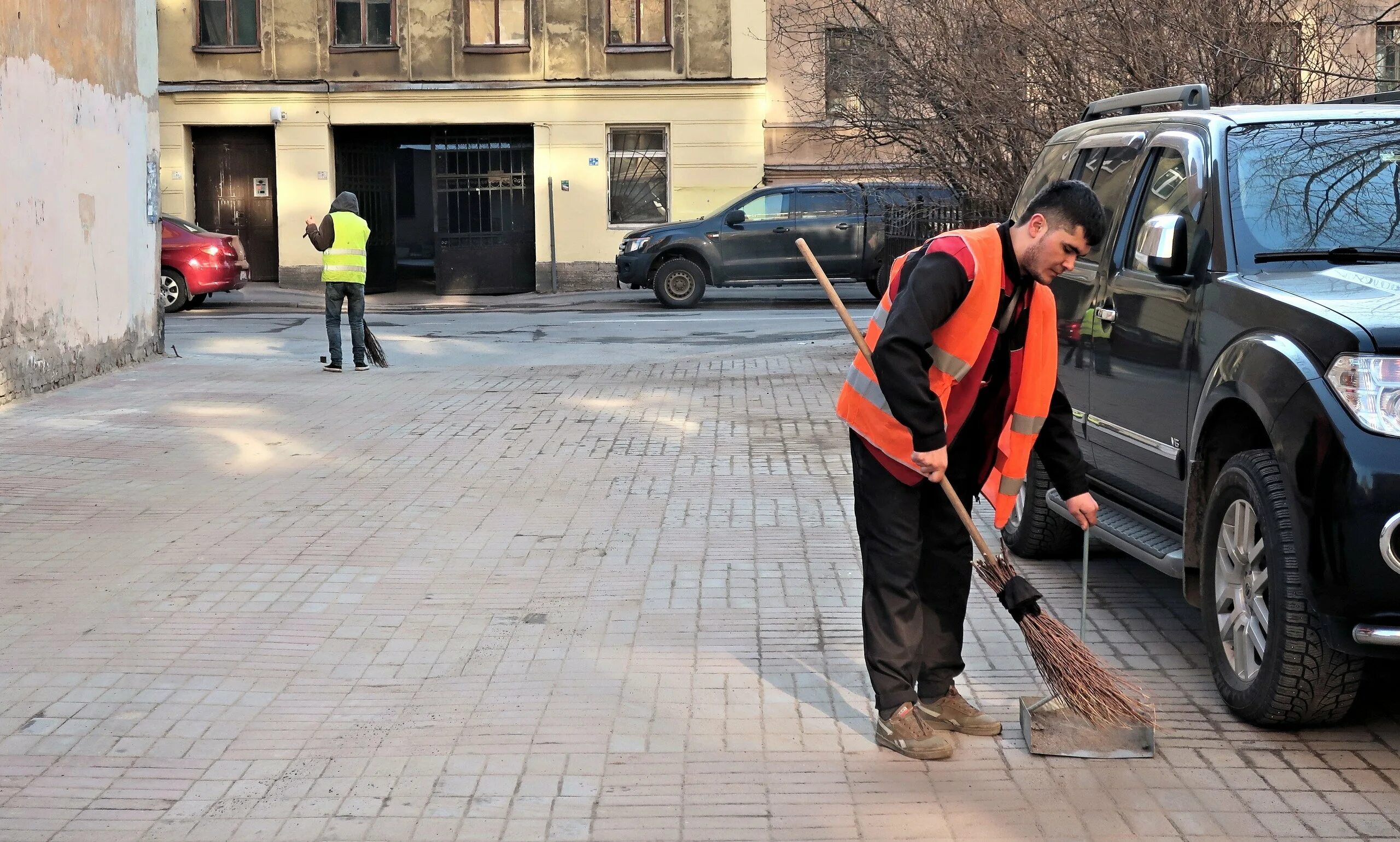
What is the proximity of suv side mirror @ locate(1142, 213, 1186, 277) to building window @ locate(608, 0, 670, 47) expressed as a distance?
24356 millimetres

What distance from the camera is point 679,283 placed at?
24.1 meters

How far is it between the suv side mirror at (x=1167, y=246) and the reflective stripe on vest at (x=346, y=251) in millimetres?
10530

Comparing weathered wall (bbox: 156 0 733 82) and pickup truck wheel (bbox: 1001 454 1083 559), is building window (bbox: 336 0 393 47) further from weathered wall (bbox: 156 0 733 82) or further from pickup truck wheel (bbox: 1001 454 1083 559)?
pickup truck wheel (bbox: 1001 454 1083 559)

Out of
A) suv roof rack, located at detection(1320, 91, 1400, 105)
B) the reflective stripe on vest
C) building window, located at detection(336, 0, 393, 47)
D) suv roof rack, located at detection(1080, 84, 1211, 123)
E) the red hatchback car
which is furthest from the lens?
building window, located at detection(336, 0, 393, 47)

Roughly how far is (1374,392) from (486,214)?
85.6ft

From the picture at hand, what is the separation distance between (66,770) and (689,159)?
2536 centimetres

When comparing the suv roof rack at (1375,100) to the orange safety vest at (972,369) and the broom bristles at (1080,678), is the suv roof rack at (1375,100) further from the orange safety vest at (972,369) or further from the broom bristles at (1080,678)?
the broom bristles at (1080,678)

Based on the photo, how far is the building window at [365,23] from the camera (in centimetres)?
2898

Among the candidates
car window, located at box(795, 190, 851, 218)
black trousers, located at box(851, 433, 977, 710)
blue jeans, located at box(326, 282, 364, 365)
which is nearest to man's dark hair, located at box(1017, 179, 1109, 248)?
black trousers, located at box(851, 433, 977, 710)

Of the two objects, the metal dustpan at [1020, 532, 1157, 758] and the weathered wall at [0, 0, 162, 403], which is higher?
the weathered wall at [0, 0, 162, 403]

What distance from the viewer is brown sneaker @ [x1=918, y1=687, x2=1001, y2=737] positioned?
4.76 m

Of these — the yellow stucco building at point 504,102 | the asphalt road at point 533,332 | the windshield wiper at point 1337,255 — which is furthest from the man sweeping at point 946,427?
the yellow stucco building at point 504,102

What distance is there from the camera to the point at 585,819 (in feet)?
13.5

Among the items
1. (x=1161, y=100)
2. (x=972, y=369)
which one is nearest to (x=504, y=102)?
(x=1161, y=100)
